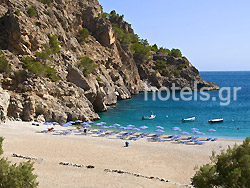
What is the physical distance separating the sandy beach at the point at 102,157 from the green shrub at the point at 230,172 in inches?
231

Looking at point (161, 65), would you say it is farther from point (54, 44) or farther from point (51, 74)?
point (51, 74)

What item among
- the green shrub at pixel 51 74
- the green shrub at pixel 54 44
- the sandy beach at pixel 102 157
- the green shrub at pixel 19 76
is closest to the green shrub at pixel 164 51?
the green shrub at pixel 54 44

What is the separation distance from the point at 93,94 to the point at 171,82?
6174cm

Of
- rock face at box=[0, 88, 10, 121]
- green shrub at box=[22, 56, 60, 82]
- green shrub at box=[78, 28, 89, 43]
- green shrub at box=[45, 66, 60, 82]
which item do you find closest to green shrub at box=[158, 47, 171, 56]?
green shrub at box=[78, 28, 89, 43]

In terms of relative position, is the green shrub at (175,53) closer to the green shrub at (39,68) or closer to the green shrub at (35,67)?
the green shrub at (39,68)

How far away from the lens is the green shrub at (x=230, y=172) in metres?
11.0

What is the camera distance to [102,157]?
78.2 ft

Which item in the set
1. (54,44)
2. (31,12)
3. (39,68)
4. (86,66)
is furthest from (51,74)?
(31,12)

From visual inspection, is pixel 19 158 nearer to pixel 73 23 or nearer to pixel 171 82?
pixel 73 23

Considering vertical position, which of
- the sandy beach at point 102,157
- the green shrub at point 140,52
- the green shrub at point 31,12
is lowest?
the sandy beach at point 102,157

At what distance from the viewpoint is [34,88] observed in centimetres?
4144

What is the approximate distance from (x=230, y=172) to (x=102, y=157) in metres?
14.4

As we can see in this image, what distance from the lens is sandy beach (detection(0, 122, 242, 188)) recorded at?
17531 millimetres

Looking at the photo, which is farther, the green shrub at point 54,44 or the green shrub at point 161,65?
the green shrub at point 161,65
